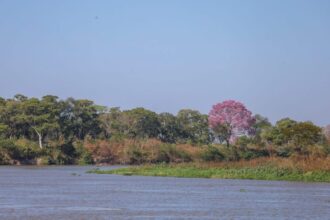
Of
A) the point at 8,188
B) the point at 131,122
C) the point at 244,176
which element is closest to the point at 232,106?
the point at 131,122

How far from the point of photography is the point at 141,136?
10744 cm

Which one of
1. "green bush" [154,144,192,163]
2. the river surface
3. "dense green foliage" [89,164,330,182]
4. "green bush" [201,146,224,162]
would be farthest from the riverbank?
"green bush" [154,144,192,163]

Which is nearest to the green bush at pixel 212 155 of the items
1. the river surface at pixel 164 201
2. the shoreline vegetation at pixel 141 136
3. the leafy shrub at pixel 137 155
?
the shoreline vegetation at pixel 141 136

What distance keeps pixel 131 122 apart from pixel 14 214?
80334 mm

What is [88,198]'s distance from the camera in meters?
33.8

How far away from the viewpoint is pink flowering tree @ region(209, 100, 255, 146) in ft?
295

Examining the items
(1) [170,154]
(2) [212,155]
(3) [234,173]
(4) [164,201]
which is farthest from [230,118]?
(4) [164,201]

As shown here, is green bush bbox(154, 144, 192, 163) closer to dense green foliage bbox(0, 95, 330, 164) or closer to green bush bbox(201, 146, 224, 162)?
dense green foliage bbox(0, 95, 330, 164)

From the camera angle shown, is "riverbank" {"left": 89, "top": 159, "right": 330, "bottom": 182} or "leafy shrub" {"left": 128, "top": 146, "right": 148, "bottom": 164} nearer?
"riverbank" {"left": 89, "top": 159, "right": 330, "bottom": 182}

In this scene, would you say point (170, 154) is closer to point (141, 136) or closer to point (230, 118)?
point (230, 118)

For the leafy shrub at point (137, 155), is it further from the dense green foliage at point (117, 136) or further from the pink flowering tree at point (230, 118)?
the pink flowering tree at point (230, 118)

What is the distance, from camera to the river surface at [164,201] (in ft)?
88.0

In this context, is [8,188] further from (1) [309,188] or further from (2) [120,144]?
(2) [120,144]

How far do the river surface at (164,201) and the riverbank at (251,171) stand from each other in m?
4.88
